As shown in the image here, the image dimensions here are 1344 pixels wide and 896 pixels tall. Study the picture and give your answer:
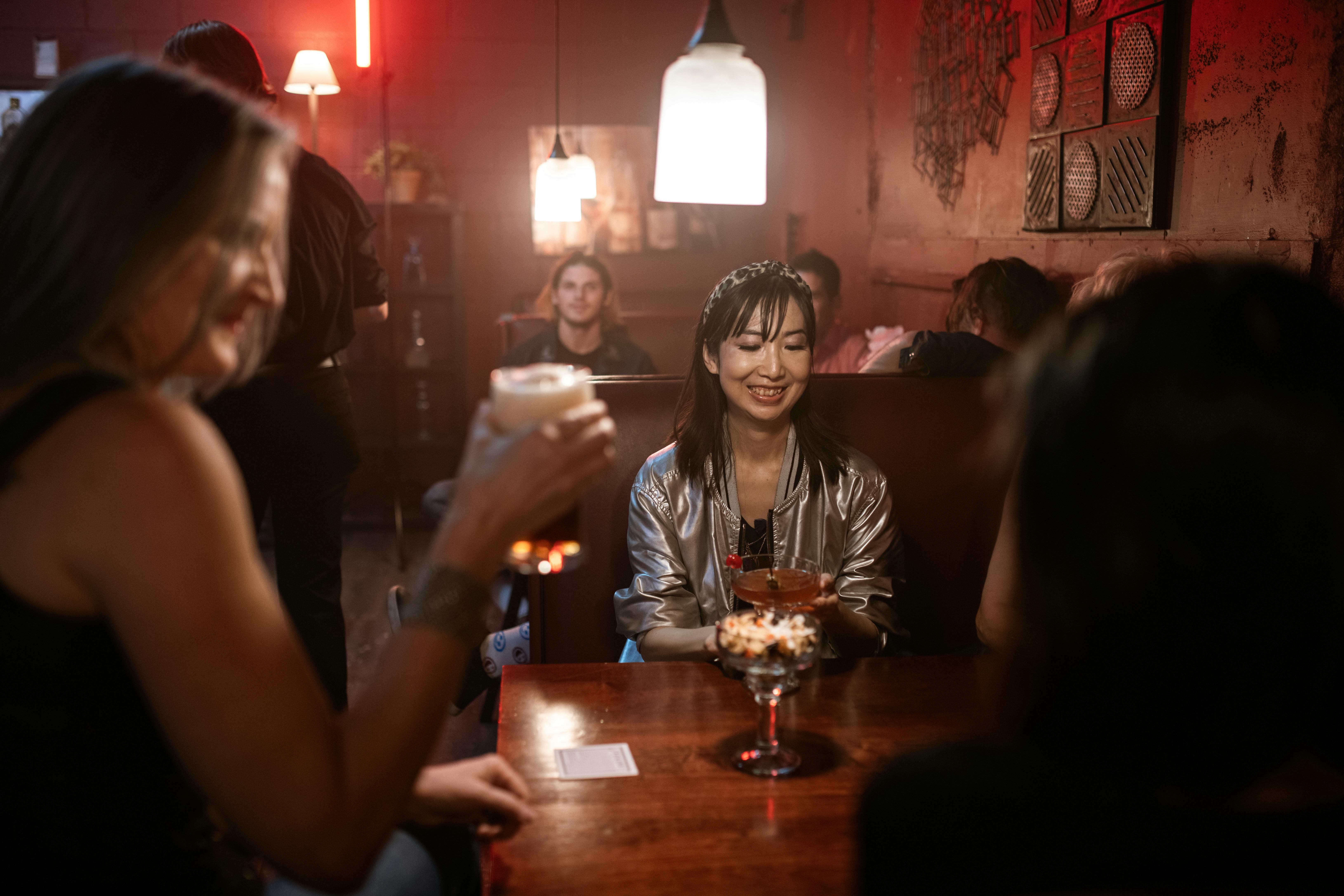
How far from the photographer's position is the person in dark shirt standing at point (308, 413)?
257 cm

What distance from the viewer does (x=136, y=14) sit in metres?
5.67

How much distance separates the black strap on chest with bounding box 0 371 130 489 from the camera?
2.62 ft

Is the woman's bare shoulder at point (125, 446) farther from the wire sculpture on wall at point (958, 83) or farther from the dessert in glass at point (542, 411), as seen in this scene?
the wire sculpture on wall at point (958, 83)

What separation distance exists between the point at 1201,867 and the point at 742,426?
1570 mm

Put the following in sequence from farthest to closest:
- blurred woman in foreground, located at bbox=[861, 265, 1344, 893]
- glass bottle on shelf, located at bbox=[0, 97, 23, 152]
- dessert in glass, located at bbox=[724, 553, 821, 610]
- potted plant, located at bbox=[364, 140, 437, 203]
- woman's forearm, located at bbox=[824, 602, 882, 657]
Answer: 1. potted plant, located at bbox=[364, 140, 437, 203]
2. glass bottle on shelf, located at bbox=[0, 97, 23, 152]
3. woman's forearm, located at bbox=[824, 602, 882, 657]
4. dessert in glass, located at bbox=[724, 553, 821, 610]
5. blurred woman in foreground, located at bbox=[861, 265, 1344, 893]

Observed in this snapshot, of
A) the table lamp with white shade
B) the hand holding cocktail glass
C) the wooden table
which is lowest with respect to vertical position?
the wooden table

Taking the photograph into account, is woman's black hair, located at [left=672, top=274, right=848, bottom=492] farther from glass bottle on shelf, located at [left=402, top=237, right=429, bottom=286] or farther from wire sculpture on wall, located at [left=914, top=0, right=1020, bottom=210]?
glass bottle on shelf, located at [left=402, top=237, right=429, bottom=286]

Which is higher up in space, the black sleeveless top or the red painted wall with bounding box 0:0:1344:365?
the red painted wall with bounding box 0:0:1344:365

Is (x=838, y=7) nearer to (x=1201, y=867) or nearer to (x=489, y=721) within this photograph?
(x=489, y=721)

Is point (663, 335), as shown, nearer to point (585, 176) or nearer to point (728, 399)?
point (585, 176)

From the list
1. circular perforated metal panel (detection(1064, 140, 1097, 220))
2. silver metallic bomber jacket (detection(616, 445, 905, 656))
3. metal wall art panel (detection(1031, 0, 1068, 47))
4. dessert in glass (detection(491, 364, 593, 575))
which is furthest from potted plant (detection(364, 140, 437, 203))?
dessert in glass (detection(491, 364, 593, 575))

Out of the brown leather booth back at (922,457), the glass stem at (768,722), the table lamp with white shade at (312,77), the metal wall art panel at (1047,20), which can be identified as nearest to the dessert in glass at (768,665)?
the glass stem at (768,722)

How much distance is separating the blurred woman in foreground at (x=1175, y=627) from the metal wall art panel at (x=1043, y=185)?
243 cm

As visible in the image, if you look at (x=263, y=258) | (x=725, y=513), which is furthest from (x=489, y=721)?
(x=263, y=258)
